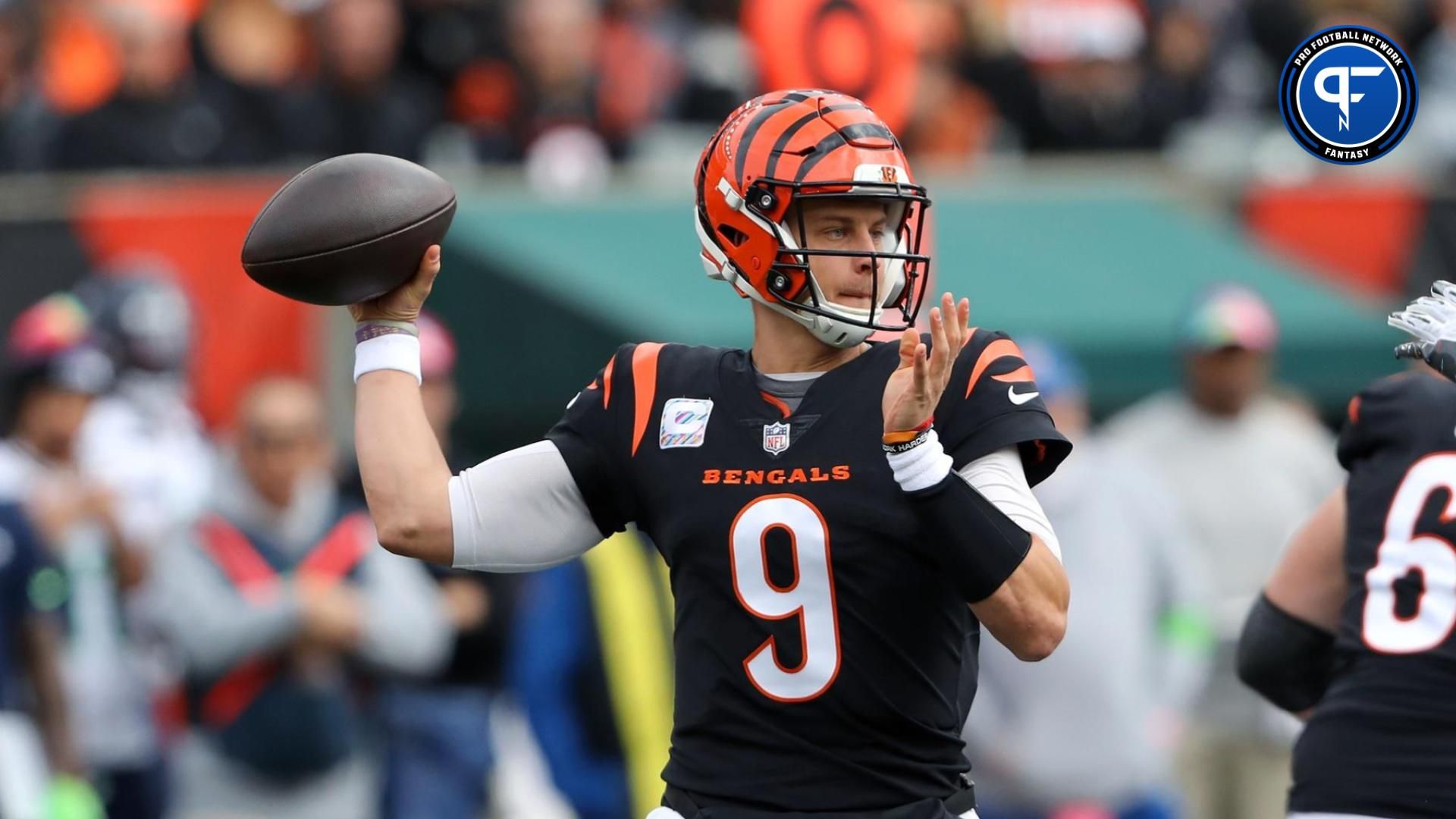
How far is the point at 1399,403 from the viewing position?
4500 millimetres

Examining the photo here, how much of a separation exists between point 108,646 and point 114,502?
1.47ft

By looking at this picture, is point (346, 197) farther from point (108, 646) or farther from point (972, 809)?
point (108, 646)

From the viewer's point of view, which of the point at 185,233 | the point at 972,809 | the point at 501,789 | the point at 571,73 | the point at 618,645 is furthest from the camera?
the point at 571,73

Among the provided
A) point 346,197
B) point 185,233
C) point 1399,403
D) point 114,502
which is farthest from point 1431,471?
point 185,233

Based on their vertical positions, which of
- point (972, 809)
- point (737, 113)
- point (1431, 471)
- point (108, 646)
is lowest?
point (108, 646)

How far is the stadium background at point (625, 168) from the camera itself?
956cm

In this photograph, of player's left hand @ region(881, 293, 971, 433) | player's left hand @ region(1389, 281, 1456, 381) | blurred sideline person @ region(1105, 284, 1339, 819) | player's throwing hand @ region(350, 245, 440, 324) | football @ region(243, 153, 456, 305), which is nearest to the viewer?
player's left hand @ region(881, 293, 971, 433)

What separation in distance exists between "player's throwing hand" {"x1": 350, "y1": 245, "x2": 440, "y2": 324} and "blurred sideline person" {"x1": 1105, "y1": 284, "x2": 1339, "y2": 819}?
4.80m

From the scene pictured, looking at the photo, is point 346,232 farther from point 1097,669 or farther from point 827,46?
point 1097,669

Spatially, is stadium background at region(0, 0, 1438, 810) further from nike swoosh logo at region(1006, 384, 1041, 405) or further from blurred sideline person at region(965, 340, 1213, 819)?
nike swoosh logo at region(1006, 384, 1041, 405)

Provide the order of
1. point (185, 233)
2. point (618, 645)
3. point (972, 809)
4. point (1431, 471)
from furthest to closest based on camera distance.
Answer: point (185, 233)
point (618, 645)
point (1431, 471)
point (972, 809)

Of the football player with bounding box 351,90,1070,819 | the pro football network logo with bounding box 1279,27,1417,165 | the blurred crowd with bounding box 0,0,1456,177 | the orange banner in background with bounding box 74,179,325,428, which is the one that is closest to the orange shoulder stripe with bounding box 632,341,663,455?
the football player with bounding box 351,90,1070,819

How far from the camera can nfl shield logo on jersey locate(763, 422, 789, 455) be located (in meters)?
3.85

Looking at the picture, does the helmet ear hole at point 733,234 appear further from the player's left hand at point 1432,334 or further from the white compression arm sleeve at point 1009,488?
the player's left hand at point 1432,334
